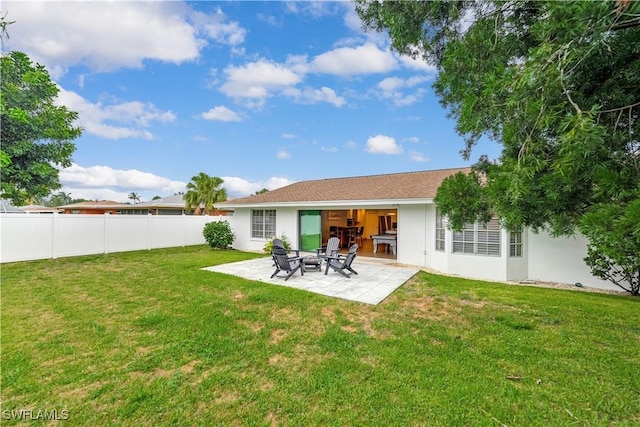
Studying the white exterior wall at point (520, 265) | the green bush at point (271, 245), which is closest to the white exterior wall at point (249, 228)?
the green bush at point (271, 245)

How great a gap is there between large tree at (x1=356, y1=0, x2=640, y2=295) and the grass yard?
180 centimetres

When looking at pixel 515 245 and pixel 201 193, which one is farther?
pixel 201 193

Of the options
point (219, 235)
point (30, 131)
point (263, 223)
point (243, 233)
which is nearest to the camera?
point (30, 131)

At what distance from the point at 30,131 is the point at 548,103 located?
43.6 feet

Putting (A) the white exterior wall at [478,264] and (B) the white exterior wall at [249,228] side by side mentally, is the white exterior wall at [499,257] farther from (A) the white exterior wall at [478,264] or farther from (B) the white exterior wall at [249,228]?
(B) the white exterior wall at [249,228]

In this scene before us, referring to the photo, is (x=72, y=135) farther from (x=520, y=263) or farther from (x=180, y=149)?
(x=520, y=263)

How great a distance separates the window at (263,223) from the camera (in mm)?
13703

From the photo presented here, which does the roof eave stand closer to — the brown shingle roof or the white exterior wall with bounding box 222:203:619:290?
the brown shingle roof

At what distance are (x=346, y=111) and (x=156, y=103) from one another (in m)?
10.2

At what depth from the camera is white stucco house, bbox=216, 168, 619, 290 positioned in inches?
330

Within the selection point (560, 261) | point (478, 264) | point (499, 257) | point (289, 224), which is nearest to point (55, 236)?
point (289, 224)

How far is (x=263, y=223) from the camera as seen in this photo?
552 inches

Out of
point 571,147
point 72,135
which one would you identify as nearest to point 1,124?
point 72,135

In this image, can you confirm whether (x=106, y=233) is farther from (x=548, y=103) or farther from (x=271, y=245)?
(x=548, y=103)
